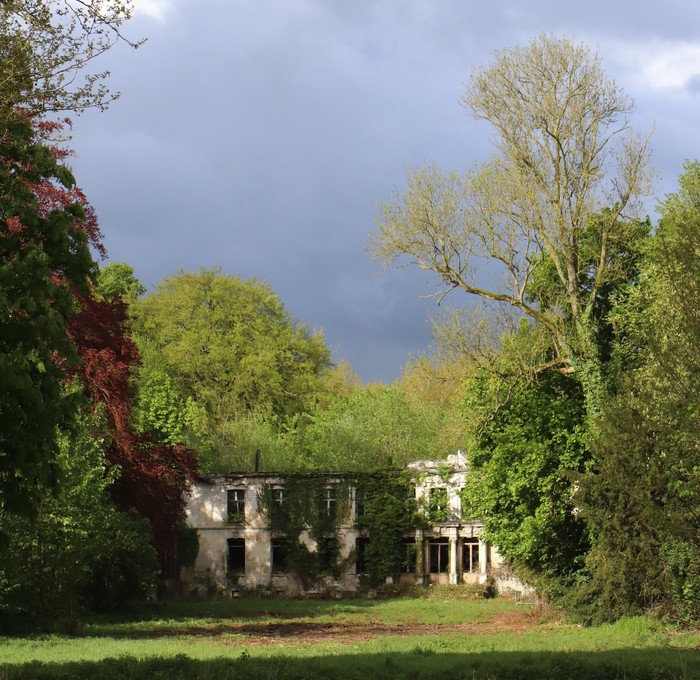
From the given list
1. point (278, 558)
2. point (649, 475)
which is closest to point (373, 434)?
point (278, 558)

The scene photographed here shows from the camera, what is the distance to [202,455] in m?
61.6

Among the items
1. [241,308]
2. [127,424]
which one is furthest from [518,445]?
[241,308]

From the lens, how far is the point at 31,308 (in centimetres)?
1366

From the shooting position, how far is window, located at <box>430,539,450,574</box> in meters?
55.8

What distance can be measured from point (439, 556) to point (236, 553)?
36.5ft

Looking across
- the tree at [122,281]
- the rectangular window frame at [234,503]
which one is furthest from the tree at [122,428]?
the tree at [122,281]

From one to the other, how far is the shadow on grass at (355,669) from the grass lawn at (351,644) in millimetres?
26

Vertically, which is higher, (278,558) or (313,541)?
(313,541)

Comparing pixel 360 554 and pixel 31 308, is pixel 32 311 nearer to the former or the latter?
pixel 31 308

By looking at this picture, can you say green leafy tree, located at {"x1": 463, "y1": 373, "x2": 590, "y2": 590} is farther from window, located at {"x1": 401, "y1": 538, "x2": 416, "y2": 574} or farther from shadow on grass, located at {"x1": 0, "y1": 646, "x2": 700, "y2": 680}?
shadow on grass, located at {"x1": 0, "y1": 646, "x2": 700, "y2": 680}

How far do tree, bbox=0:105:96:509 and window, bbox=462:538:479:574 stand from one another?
141ft

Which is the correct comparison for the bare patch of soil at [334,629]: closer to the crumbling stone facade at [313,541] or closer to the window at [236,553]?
the crumbling stone facade at [313,541]

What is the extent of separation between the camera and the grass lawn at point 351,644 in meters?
18.2

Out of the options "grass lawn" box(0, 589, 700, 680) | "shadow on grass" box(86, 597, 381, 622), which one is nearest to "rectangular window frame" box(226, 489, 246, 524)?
"grass lawn" box(0, 589, 700, 680)
